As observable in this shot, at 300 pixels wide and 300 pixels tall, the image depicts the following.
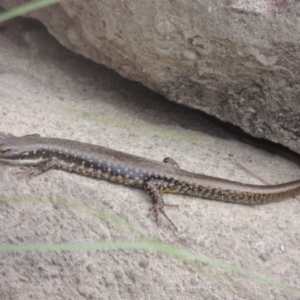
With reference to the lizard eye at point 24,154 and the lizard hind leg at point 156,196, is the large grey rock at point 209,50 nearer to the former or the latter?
the lizard hind leg at point 156,196

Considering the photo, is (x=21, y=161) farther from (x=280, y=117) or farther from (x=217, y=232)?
(x=280, y=117)

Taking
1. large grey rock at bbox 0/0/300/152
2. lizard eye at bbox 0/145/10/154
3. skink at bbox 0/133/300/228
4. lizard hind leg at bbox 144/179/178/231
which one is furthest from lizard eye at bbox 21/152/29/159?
large grey rock at bbox 0/0/300/152

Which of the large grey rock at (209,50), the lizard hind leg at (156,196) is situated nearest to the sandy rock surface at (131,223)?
the lizard hind leg at (156,196)

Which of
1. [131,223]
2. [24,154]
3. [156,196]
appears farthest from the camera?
[24,154]

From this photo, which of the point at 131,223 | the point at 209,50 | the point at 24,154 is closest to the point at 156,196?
the point at 131,223

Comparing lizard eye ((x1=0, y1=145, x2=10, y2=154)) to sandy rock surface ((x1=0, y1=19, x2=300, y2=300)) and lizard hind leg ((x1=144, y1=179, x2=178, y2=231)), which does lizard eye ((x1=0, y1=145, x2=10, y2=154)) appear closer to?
sandy rock surface ((x1=0, y1=19, x2=300, y2=300))

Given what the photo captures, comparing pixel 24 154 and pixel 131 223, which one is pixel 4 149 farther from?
pixel 131 223
